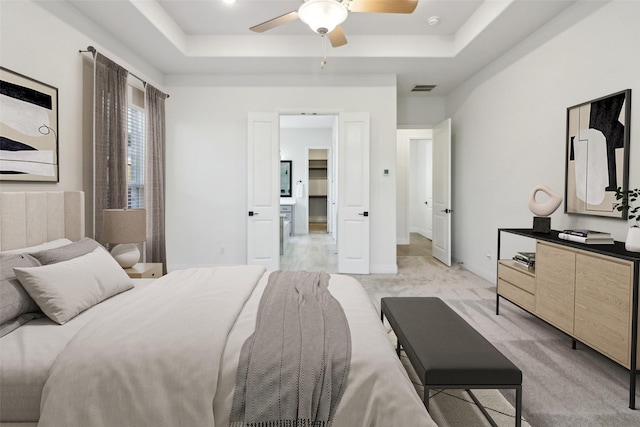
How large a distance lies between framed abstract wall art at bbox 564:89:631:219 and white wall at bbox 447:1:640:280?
0.07 m

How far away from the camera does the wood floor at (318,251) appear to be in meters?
5.13

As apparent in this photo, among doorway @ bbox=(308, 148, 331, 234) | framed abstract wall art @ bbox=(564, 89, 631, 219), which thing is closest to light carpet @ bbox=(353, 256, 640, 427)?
framed abstract wall art @ bbox=(564, 89, 631, 219)

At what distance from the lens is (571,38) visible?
2.91m

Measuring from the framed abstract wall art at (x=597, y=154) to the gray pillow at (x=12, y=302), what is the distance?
A: 3788 mm

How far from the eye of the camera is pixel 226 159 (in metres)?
4.69

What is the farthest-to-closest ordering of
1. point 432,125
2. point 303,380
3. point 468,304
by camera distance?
point 432,125, point 468,304, point 303,380

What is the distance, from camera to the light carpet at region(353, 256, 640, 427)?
1662mm

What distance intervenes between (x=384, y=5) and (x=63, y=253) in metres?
2.62

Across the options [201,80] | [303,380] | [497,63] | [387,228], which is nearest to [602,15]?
[497,63]

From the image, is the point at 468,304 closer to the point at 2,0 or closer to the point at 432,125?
the point at 432,125

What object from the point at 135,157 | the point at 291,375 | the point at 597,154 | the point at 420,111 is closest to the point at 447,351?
the point at 291,375

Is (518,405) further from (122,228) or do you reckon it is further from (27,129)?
(27,129)

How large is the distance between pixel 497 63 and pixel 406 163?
355cm

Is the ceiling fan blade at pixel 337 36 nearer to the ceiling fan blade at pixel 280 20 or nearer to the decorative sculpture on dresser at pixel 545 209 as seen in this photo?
the ceiling fan blade at pixel 280 20
